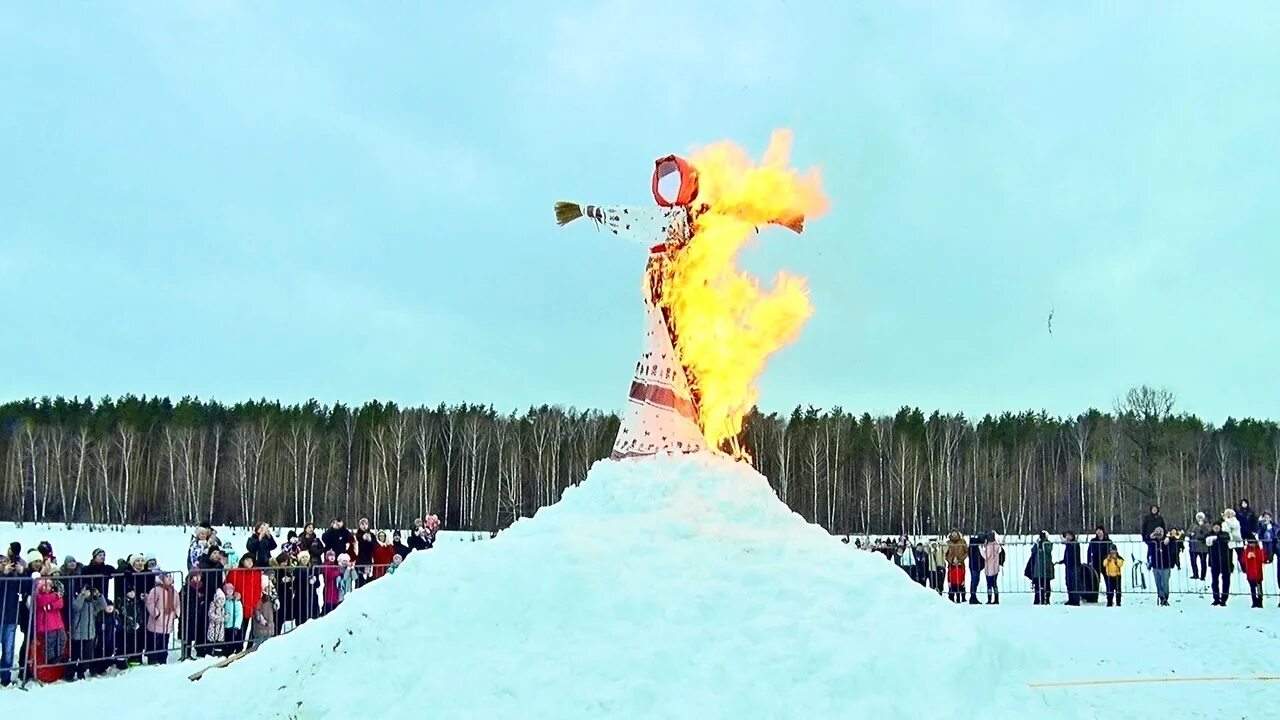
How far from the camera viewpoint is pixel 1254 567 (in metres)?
19.4

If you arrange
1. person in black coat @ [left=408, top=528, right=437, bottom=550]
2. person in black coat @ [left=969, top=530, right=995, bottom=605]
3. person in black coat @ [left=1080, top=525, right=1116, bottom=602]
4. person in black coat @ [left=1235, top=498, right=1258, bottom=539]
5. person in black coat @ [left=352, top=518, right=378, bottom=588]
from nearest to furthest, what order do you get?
person in black coat @ [left=352, top=518, right=378, bottom=588] < person in black coat @ [left=408, top=528, right=437, bottom=550] < person in black coat @ [left=1235, top=498, right=1258, bottom=539] < person in black coat @ [left=1080, top=525, right=1116, bottom=602] < person in black coat @ [left=969, top=530, right=995, bottom=605]

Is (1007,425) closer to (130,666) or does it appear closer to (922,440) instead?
(922,440)

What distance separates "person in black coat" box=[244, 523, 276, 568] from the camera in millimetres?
16078

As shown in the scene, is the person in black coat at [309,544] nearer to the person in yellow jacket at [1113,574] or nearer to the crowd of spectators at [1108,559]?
the crowd of spectators at [1108,559]

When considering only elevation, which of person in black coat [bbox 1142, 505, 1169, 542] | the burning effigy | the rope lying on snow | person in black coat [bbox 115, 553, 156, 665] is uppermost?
the burning effigy

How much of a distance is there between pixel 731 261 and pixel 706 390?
1553 mm

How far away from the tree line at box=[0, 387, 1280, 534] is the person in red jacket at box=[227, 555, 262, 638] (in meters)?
41.5

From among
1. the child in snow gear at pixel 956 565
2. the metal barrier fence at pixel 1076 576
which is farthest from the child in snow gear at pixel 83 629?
the child in snow gear at pixel 956 565

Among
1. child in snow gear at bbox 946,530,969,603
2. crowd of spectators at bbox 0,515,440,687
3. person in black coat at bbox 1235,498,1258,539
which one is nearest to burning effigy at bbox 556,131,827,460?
crowd of spectators at bbox 0,515,440,687

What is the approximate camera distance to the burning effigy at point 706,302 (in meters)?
11.6

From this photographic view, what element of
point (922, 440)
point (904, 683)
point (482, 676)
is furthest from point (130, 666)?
point (922, 440)

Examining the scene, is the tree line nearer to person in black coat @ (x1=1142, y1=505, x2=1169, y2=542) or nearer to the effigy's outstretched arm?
person in black coat @ (x1=1142, y1=505, x2=1169, y2=542)

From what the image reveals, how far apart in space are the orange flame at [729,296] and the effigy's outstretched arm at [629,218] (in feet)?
1.37

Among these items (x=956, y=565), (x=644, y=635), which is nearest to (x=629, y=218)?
(x=644, y=635)
